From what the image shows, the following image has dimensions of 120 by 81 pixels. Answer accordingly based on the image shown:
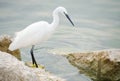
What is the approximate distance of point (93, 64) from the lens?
11234 mm

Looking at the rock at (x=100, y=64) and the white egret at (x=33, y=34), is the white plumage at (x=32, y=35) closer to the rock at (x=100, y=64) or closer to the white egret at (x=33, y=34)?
the white egret at (x=33, y=34)

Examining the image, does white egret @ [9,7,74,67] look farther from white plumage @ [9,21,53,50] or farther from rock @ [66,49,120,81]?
rock @ [66,49,120,81]

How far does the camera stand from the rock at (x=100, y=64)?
10.6m

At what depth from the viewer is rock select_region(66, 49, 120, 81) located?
416 inches

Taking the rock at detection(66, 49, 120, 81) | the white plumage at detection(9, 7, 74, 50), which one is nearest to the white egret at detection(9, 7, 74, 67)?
the white plumage at detection(9, 7, 74, 50)

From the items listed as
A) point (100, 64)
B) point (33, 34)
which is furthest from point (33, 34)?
point (100, 64)

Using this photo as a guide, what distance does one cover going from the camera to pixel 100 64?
10.9 meters

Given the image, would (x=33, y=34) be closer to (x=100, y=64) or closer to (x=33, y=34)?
(x=33, y=34)

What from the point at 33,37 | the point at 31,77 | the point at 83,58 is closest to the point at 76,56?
the point at 83,58

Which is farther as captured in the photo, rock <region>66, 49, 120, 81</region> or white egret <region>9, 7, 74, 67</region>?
rock <region>66, 49, 120, 81</region>

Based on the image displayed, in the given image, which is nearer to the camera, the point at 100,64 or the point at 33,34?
the point at 33,34

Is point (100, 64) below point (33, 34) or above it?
below

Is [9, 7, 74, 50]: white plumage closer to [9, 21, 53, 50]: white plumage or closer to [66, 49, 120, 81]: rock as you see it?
[9, 21, 53, 50]: white plumage

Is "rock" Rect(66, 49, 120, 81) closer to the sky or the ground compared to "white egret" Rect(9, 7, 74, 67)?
closer to the ground
